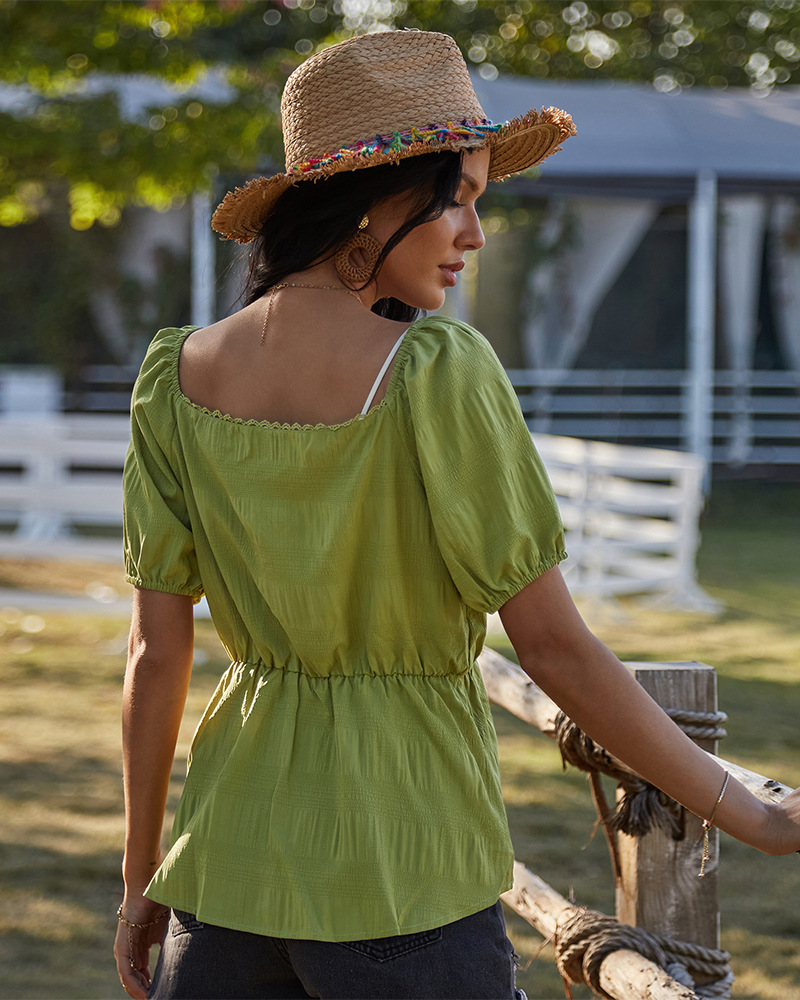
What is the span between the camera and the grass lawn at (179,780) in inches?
120

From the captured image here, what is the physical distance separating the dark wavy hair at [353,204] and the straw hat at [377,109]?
19mm

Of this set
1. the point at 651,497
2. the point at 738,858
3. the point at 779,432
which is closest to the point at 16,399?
the point at 651,497

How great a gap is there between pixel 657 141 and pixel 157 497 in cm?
1050

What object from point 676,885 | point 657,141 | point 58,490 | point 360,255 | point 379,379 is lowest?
point 676,885

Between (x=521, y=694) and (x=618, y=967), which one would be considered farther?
(x=521, y=694)

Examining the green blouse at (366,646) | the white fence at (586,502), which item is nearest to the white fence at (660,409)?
the white fence at (586,502)

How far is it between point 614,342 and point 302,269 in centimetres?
1288

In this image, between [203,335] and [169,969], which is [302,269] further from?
[169,969]

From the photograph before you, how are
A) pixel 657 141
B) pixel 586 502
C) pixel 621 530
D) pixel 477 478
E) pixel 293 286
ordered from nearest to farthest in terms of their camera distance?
pixel 477 478
pixel 293 286
pixel 586 502
pixel 621 530
pixel 657 141

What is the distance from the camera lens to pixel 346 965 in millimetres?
1099

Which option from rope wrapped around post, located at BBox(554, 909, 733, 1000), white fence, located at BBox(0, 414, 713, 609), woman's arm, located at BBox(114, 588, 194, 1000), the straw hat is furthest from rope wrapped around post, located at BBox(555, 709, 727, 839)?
white fence, located at BBox(0, 414, 713, 609)

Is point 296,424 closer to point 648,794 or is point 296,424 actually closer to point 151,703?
point 151,703

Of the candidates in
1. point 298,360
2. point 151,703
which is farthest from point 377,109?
point 151,703

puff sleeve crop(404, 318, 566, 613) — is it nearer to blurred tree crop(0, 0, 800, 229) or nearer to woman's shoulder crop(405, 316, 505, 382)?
woman's shoulder crop(405, 316, 505, 382)
